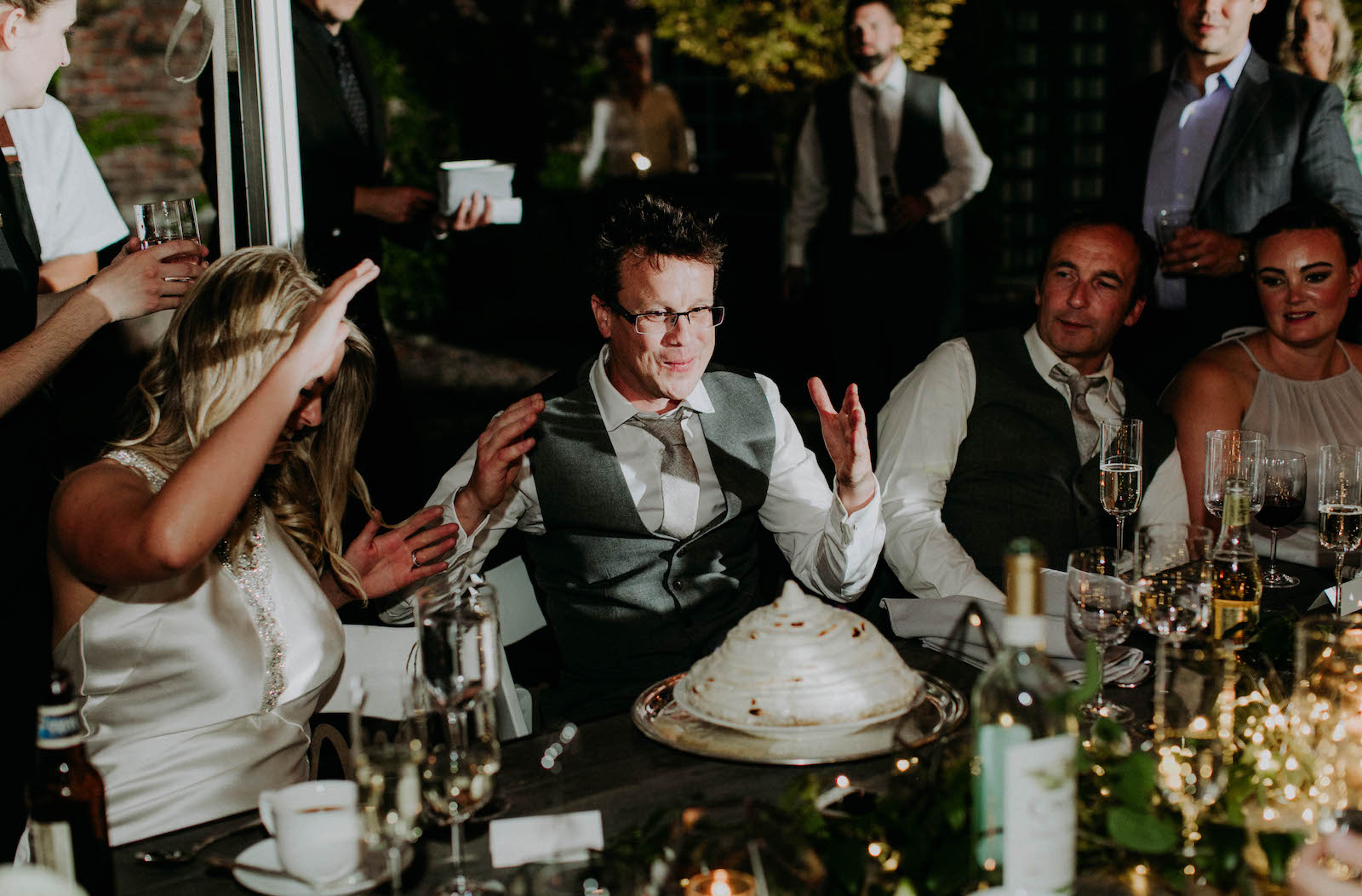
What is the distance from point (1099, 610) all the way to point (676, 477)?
3.33ft

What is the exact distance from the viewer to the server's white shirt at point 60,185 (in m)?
2.74

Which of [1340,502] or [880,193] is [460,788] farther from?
[880,193]

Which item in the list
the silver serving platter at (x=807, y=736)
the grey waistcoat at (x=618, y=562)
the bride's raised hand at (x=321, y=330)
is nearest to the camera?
the silver serving platter at (x=807, y=736)

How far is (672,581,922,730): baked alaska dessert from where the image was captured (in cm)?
155

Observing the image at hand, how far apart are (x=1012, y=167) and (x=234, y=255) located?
8843 mm

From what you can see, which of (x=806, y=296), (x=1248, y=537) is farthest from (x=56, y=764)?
(x=806, y=296)

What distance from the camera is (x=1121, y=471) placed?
7.53 ft

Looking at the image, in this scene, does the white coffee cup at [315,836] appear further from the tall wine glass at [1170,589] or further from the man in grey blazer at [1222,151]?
the man in grey blazer at [1222,151]

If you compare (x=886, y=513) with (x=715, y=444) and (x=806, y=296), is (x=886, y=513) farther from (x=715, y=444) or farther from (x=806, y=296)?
(x=806, y=296)

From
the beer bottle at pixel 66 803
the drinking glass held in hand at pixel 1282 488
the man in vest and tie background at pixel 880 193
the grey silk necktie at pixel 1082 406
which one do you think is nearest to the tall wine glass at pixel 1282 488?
the drinking glass held in hand at pixel 1282 488

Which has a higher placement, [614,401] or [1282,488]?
[614,401]

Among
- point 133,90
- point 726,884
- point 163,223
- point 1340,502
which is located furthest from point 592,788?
point 133,90

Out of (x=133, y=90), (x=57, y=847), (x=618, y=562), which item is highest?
(x=133, y=90)

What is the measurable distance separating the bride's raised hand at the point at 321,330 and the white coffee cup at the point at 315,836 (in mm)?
572
